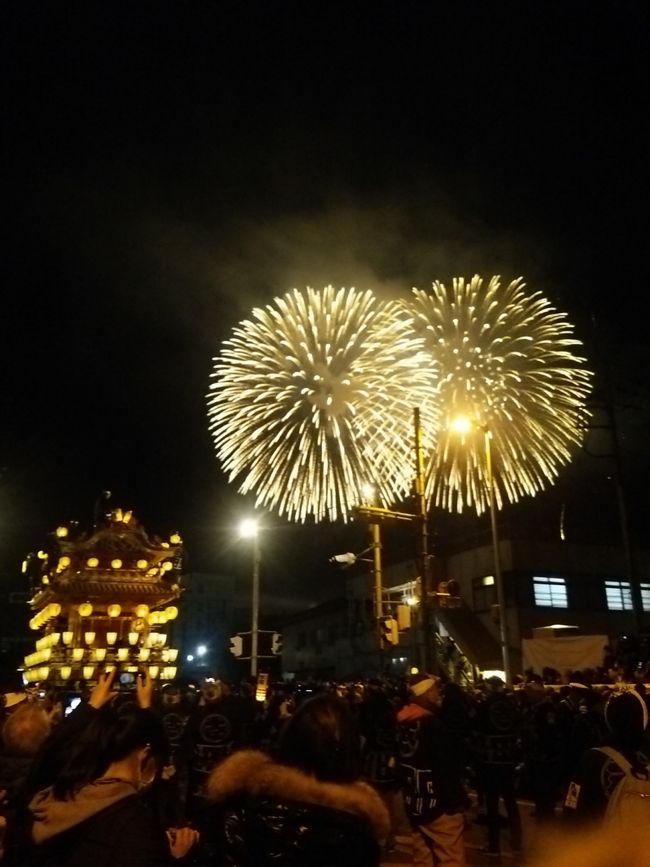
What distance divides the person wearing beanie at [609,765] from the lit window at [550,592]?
32020 millimetres

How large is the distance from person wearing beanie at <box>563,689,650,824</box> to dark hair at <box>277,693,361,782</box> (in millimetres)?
1304

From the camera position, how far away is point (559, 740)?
9828 millimetres

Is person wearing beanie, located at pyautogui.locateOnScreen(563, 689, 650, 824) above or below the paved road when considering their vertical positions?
above

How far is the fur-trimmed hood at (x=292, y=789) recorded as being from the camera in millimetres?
2904

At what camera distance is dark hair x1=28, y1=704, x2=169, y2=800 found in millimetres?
3062

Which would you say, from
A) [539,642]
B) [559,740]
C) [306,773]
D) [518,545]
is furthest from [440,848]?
[518,545]

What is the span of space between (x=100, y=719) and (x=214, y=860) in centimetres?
95

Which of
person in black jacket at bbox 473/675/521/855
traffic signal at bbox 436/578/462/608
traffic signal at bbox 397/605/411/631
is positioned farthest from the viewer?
traffic signal at bbox 397/605/411/631

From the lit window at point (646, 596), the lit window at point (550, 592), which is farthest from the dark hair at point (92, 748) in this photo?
the lit window at point (646, 596)

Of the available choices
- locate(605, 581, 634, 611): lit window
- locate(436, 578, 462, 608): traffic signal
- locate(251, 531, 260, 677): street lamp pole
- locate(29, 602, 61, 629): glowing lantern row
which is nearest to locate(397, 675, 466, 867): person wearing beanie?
locate(436, 578, 462, 608): traffic signal

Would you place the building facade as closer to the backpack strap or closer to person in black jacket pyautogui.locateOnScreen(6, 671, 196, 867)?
the backpack strap

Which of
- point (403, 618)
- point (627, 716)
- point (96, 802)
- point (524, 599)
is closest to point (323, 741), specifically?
point (96, 802)

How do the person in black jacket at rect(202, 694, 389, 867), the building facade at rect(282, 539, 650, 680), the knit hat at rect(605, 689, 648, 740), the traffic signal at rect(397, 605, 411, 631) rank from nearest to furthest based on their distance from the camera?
the person in black jacket at rect(202, 694, 389, 867) < the knit hat at rect(605, 689, 648, 740) < the traffic signal at rect(397, 605, 411, 631) < the building facade at rect(282, 539, 650, 680)

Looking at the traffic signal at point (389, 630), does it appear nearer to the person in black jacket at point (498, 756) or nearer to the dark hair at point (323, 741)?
the person in black jacket at point (498, 756)
